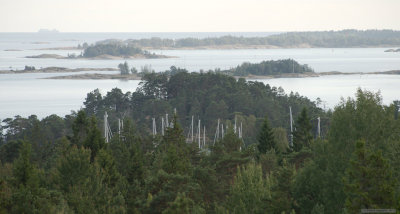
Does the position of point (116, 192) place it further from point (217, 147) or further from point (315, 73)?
point (315, 73)

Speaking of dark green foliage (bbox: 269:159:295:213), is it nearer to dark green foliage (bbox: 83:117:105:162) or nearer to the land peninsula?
dark green foliage (bbox: 83:117:105:162)

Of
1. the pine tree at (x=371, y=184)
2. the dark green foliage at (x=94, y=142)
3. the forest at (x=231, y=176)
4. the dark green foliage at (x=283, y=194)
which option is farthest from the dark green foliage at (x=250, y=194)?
the dark green foliage at (x=94, y=142)

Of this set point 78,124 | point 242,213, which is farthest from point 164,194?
point 78,124

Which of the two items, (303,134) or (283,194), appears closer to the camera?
(283,194)

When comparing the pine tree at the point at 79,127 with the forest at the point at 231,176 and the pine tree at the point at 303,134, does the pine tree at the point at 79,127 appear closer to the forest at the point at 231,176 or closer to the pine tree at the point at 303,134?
the forest at the point at 231,176

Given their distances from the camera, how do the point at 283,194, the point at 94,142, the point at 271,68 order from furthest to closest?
the point at 271,68, the point at 94,142, the point at 283,194

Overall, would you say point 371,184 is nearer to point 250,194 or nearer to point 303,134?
point 250,194

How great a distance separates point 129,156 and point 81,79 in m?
94.0

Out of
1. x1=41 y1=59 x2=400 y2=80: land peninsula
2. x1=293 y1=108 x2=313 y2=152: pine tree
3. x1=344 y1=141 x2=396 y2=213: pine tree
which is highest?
x1=344 y1=141 x2=396 y2=213: pine tree

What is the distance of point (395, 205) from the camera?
43.8 feet

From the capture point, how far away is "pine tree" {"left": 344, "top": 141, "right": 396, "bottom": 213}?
43.8 feet

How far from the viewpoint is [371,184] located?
13.5 m

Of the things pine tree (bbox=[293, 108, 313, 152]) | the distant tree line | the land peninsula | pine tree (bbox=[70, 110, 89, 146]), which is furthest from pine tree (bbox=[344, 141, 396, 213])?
the distant tree line

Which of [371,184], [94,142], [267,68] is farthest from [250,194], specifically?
[267,68]
